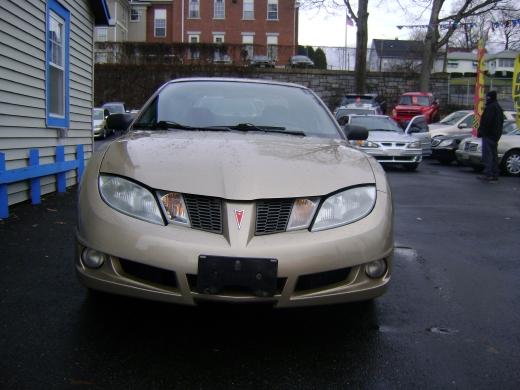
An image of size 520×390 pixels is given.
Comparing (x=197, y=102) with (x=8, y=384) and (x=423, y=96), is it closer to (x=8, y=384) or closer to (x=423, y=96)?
(x=8, y=384)

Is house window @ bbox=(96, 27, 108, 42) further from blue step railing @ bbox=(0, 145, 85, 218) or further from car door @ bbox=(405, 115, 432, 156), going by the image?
blue step railing @ bbox=(0, 145, 85, 218)

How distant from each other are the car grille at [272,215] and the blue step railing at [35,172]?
411cm

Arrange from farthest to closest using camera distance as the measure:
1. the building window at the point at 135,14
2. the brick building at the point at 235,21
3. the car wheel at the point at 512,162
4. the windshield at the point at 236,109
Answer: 1. the building window at the point at 135,14
2. the brick building at the point at 235,21
3. the car wheel at the point at 512,162
4. the windshield at the point at 236,109

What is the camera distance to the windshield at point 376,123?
1476 cm

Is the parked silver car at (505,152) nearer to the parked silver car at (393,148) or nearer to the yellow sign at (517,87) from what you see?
the yellow sign at (517,87)

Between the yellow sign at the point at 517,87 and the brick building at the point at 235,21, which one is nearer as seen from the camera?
the yellow sign at the point at 517,87

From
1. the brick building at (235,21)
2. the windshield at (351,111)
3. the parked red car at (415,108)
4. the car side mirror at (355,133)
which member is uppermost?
the brick building at (235,21)

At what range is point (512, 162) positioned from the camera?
13.6m

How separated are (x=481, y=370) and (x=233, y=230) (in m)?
1.43

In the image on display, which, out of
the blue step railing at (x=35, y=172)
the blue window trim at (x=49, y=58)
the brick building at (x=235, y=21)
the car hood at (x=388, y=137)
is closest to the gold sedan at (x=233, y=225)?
the blue step railing at (x=35, y=172)

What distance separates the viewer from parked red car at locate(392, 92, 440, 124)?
85.4 ft

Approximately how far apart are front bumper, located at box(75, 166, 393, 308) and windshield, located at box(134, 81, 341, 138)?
1262 millimetres

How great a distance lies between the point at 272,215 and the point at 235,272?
0.35m

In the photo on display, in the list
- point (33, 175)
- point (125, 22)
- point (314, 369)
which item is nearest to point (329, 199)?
point (314, 369)
